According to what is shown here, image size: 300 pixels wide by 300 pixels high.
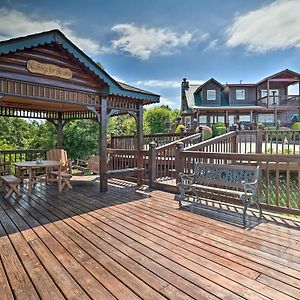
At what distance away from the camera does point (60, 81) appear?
214 inches

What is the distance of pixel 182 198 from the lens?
4906 mm

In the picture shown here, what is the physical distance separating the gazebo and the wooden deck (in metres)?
2.47

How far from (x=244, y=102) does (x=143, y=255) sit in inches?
908

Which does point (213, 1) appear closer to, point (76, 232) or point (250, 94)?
point (76, 232)

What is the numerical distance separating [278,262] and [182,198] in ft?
7.92

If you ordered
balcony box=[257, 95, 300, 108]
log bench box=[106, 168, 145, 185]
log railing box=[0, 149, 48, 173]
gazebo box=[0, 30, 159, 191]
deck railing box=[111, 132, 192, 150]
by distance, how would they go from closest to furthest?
gazebo box=[0, 30, 159, 191]
log bench box=[106, 168, 145, 185]
log railing box=[0, 149, 48, 173]
deck railing box=[111, 132, 192, 150]
balcony box=[257, 95, 300, 108]

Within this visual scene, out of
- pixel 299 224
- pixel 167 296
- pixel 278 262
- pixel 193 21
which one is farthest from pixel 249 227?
pixel 193 21

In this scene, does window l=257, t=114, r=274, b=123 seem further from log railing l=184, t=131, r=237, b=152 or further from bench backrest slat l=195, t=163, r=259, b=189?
bench backrest slat l=195, t=163, r=259, b=189

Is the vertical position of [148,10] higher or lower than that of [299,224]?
higher

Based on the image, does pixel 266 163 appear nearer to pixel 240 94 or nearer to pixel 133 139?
pixel 133 139

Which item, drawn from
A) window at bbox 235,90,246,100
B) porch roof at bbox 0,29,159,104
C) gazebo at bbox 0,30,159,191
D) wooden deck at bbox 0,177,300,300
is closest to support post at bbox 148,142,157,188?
gazebo at bbox 0,30,159,191

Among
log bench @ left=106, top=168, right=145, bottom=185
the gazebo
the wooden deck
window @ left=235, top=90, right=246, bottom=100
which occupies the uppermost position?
window @ left=235, top=90, right=246, bottom=100

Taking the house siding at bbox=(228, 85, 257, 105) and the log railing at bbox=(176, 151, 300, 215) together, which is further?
the house siding at bbox=(228, 85, 257, 105)

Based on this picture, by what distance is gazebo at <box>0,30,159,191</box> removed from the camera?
4.64 metres
